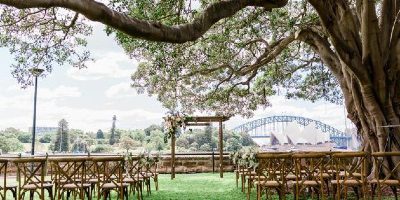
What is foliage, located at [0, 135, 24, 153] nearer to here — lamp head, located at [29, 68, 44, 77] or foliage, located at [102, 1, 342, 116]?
foliage, located at [102, 1, 342, 116]

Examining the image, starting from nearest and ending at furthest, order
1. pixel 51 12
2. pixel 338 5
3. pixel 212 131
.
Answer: pixel 51 12 → pixel 338 5 → pixel 212 131

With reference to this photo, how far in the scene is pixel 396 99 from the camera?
8.88 meters

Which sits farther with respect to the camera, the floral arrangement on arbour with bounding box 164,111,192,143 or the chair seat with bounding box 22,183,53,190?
the floral arrangement on arbour with bounding box 164,111,192,143

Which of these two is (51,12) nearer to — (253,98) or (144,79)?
(144,79)

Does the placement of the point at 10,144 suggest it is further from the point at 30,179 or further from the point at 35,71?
the point at 30,179

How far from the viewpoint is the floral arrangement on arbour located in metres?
14.0

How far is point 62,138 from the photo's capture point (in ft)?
171

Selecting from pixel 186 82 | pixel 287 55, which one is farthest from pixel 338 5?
pixel 186 82

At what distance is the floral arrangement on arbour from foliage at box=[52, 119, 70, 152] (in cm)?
3606

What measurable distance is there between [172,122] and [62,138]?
1628 inches

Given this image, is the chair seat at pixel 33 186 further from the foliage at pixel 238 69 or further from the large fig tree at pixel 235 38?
the foliage at pixel 238 69

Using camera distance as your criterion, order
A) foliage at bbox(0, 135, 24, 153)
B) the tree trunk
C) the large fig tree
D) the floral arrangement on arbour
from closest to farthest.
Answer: the large fig tree
the tree trunk
the floral arrangement on arbour
foliage at bbox(0, 135, 24, 153)

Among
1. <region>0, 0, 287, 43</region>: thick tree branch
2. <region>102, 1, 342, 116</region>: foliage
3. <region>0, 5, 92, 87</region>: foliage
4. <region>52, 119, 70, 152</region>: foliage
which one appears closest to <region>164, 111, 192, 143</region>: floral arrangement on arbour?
<region>102, 1, 342, 116</region>: foliage

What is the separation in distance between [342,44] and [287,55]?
17.3 ft
